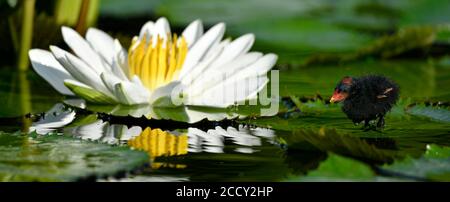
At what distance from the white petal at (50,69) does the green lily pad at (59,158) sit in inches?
23.2

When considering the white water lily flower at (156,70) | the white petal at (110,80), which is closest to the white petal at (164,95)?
the white water lily flower at (156,70)

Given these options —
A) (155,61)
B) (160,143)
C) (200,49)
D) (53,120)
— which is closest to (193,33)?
(200,49)

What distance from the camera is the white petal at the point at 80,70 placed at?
241 cm

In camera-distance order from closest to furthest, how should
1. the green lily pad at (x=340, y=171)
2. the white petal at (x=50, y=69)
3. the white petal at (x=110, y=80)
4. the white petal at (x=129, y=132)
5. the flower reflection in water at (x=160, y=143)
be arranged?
the green lily pad at (x=340, y=171), the flower reflection in water at (x=160, y=143), the white petal at (x=129, y=132), the white petal at (x=110, y=80), the white petal at (x=50, y=69)

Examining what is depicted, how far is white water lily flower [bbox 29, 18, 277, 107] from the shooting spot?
2424 millimetres

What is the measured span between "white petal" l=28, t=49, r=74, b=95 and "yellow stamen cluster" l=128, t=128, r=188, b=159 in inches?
19.0

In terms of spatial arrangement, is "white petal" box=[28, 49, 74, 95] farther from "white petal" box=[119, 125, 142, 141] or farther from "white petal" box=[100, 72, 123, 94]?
"white petal" box=[119, 125, 142, 141]

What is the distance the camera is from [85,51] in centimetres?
263

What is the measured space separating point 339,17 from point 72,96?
218 centimetres

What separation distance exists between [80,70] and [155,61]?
0.23 metres

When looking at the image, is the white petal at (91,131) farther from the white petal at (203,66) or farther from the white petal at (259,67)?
the white petal at (259,67)

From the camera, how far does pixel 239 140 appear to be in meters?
2.14

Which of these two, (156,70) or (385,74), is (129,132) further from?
(385,74)
